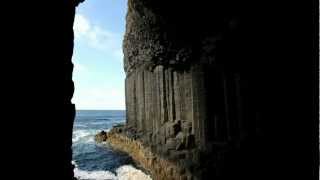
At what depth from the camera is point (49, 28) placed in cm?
580

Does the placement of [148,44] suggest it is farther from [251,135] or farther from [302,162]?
[302,162]

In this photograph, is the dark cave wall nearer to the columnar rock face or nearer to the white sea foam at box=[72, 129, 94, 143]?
the columnar rock face

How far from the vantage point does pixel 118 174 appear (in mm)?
20484

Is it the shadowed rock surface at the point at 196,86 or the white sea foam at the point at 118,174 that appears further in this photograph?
the white sea foam at the point at 118,174

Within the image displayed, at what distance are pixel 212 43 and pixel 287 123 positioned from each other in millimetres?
3816

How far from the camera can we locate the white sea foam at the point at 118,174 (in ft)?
62.0

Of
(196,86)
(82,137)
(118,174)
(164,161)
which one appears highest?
(196,86)

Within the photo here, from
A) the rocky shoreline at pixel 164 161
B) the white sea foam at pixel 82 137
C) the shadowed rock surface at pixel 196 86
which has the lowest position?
the white sea foam at pixel 82 137

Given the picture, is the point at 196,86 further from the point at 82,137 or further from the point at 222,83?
the point at 82,137

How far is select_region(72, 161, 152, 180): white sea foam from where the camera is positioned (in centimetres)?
1888

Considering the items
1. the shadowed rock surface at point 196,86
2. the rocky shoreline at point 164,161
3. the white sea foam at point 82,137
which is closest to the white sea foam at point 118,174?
the rocky shoreline at point 164,161

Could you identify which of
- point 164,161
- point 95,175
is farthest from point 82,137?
point 164,161

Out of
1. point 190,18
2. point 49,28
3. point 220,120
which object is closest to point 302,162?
point 220,120

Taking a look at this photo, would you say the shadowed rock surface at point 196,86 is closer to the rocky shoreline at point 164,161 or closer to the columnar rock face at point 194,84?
the columnar rock face at point 194,84
